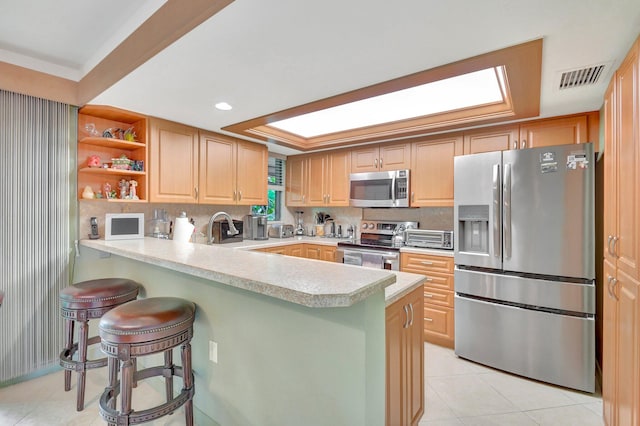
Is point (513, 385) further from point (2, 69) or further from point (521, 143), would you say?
point (2, 69)

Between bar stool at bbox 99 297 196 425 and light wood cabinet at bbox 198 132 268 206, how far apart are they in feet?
6.36

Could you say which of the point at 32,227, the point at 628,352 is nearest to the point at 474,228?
the point at 628,352

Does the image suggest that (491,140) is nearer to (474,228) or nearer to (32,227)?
(474,228)

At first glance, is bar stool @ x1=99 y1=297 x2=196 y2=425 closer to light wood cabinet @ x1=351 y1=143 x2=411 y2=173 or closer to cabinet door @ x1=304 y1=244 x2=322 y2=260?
cabinet door @ x1=304 y1=244 x2=322 y2=260

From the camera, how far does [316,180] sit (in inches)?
169

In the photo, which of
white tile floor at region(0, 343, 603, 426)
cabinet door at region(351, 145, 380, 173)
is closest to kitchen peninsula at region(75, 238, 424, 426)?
white tile floor at region(0, 343, 603, 426)

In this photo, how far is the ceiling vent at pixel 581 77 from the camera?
5.85ft

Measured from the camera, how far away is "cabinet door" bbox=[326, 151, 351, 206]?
400 centimetres

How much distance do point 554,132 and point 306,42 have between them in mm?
2418

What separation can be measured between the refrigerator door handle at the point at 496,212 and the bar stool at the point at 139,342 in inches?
92.6

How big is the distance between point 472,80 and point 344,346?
217 centimetres

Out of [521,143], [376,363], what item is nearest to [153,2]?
[376,363]

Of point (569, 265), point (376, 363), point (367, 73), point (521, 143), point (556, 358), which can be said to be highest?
point (367, 73)

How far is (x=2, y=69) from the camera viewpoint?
2127 millimetres
